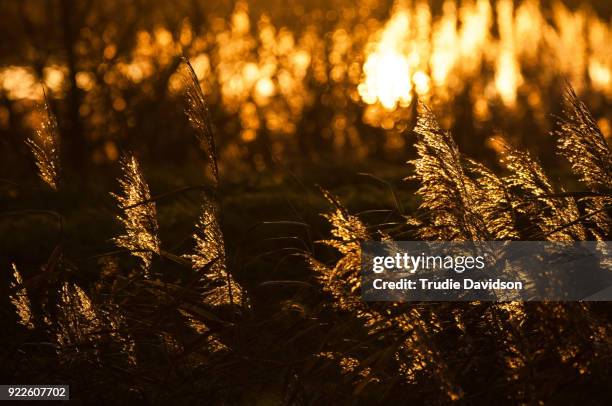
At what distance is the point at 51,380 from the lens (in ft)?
10.1

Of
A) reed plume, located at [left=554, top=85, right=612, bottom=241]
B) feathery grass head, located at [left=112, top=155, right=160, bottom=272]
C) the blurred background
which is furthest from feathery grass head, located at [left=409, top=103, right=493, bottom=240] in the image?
the blurred background

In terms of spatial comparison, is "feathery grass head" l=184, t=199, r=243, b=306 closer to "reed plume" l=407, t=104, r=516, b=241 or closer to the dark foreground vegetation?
the dark foreground vegetation

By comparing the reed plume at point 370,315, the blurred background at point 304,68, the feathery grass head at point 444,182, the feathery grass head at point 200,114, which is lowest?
the reed plume at point 370,315

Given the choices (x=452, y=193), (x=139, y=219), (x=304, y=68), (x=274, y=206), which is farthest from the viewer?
(x=304, y=68)

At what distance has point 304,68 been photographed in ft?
36.4

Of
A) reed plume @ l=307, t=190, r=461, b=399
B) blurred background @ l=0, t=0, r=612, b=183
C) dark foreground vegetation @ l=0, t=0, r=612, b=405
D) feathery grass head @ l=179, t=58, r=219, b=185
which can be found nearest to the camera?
reed plume @ l=307, t=190, r=461, b=399

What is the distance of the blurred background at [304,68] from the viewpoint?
1065 cm

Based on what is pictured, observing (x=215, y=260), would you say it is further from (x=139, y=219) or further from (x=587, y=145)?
(x=587, y=145)

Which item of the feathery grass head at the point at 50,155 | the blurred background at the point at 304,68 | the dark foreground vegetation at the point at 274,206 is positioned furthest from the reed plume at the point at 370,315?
the blurred background at the point at 304,68

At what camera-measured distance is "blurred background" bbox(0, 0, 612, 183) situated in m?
10.6

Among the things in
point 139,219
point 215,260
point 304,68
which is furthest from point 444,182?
point 304,68

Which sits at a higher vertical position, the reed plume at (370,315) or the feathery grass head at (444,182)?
the feathery grass head at (444,182)

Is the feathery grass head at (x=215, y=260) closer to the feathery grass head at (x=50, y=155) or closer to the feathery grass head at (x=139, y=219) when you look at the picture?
the feathery grass head at (x=139, y=219)

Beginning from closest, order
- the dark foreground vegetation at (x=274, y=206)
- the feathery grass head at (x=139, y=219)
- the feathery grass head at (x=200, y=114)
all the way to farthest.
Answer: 1. the dark foreground vegetation at (x=274, y=206)
2. the feathery grass head at (x=200, y=114)
3. the feathery grass head at (x=139, y=219)
